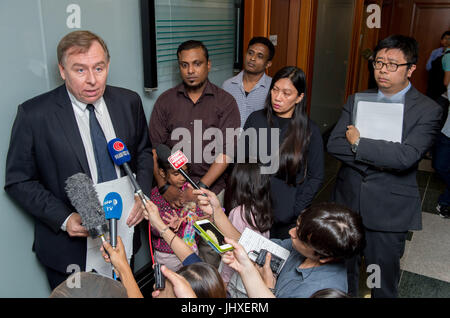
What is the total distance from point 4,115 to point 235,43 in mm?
2219

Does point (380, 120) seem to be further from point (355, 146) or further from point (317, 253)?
point (317, 253)

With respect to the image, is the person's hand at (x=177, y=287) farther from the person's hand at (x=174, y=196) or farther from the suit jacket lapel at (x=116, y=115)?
the person's hand at (x=174, y=196)

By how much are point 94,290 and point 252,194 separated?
1092 mm

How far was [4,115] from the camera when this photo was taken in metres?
1.64

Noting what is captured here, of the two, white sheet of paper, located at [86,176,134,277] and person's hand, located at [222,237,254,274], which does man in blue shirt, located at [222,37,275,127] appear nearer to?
white sheet of paper, located at [86,176,134,277]

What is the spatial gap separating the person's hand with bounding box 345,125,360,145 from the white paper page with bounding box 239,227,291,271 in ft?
2.59

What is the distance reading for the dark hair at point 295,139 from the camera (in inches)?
88.4

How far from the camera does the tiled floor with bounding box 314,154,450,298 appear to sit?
2672mm

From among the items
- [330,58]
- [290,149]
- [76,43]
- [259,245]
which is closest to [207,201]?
[259,245]

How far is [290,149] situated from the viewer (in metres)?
2.26

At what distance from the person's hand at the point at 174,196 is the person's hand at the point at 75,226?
69 cm

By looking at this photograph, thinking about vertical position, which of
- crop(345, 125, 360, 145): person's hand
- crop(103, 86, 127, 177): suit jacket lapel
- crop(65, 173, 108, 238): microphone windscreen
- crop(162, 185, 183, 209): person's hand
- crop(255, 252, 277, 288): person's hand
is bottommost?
crop(255, 252, 277, 288): person's hand

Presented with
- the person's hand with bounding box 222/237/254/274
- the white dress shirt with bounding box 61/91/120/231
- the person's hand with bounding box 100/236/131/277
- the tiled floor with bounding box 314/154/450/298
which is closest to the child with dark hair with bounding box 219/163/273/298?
the person's hand with bounding box 222/237/254/274
